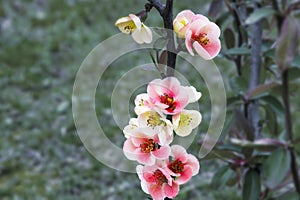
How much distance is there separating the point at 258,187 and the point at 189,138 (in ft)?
1.48

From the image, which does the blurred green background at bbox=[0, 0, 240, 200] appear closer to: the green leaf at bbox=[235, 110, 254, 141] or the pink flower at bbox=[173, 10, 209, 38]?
the green leaf at bbox=[235, 110, 254, 141]

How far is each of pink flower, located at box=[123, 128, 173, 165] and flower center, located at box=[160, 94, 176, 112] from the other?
0.16 ft

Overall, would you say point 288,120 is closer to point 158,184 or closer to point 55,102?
point 158,184

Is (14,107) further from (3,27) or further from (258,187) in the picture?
(258,187)

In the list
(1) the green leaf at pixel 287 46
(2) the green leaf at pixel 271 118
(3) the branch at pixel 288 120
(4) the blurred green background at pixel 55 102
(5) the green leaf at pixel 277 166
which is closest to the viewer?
(1) the green leaf at pixel 287 46

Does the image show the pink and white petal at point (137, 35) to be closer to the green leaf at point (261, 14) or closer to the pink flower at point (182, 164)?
the pink flower at point (182, 164)

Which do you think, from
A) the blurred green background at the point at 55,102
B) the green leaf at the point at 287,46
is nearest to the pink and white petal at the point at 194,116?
the green leaf at the point at 287,46

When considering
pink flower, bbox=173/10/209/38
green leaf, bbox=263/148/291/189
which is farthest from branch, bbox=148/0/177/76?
green leaf, bbox=263/148/291/189

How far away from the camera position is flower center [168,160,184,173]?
35.8 inches

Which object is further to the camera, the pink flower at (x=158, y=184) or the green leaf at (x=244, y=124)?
the green leaf at (x=244, y=124)

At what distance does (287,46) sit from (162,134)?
31cm

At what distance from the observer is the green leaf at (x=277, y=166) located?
128cm

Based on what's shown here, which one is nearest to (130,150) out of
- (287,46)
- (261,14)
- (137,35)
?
(137,35)

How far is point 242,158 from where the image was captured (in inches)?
59.0
